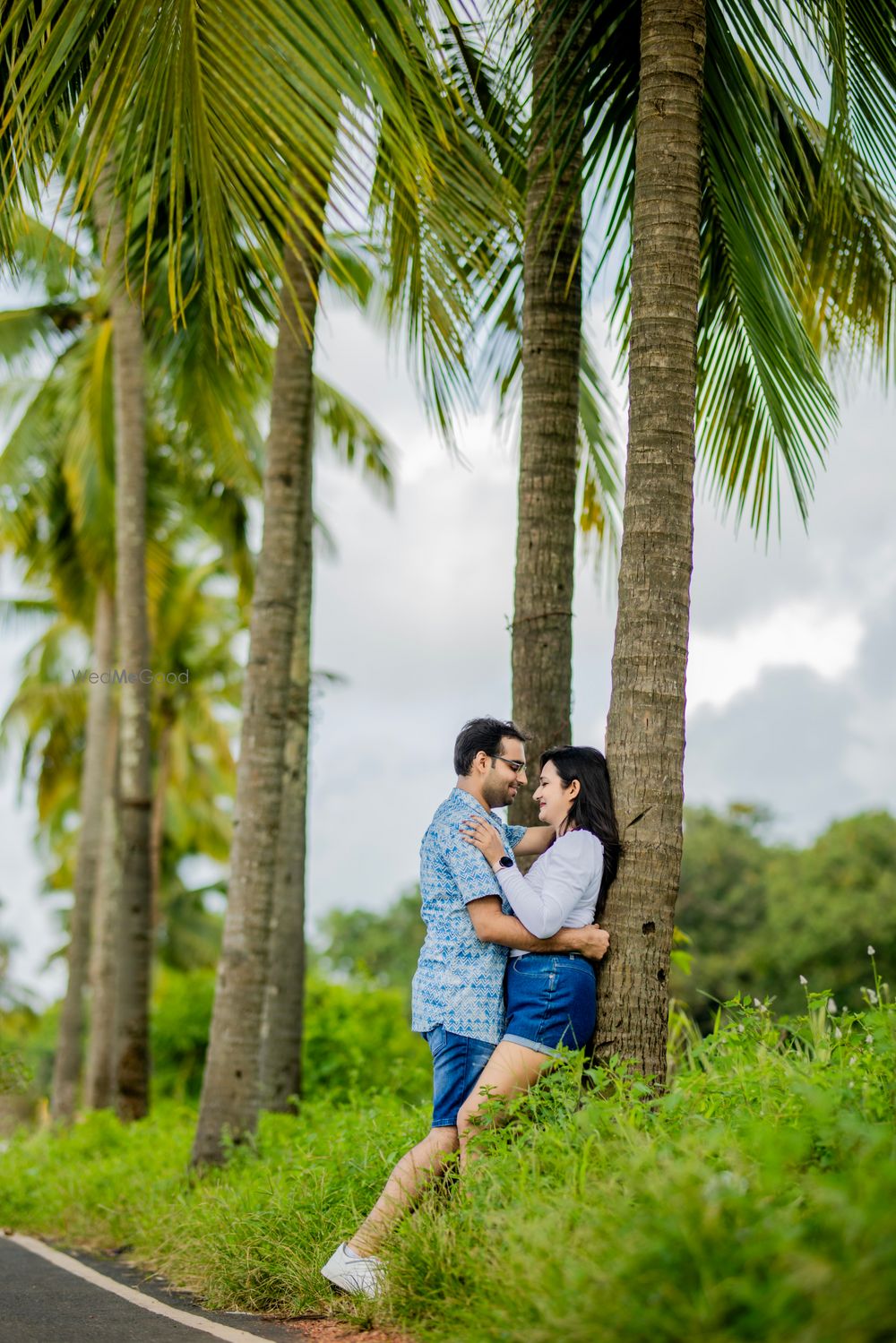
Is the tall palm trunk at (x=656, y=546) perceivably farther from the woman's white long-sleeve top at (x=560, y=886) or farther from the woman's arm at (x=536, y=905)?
the woman's arm at (x=536, y=905)

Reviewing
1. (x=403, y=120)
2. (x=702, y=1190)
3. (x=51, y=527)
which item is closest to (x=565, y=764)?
(x=702, y=1190)

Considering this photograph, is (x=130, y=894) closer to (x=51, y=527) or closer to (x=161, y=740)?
(x=51, y=527)

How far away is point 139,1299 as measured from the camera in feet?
17.6

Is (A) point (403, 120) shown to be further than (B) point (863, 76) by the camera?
No

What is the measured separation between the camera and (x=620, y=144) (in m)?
6.70

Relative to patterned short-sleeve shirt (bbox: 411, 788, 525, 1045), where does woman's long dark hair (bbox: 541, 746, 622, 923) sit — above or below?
above

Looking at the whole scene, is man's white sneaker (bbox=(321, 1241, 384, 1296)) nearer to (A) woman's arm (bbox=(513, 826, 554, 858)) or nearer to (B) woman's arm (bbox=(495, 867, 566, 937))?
(B) woman's arm (bbox=(495, 867, 566, 937))

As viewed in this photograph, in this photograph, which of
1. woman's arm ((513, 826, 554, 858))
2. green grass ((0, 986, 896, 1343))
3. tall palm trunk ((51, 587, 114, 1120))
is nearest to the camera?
green grass ((0, 986, 896, 1343))

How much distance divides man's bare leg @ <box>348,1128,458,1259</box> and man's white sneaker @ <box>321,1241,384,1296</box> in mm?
30

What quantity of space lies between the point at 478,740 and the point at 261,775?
3284 millimetres

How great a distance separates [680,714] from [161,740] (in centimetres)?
2125

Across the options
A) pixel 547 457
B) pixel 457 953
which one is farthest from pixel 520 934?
pixel 547 457

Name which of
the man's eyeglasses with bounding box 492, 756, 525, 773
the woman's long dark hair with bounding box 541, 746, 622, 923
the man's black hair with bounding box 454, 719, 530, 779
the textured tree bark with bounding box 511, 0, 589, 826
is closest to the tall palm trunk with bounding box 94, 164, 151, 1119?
the textured tree bark with bounding box 511, 0, 589, 826

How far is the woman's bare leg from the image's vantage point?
15.0ft
